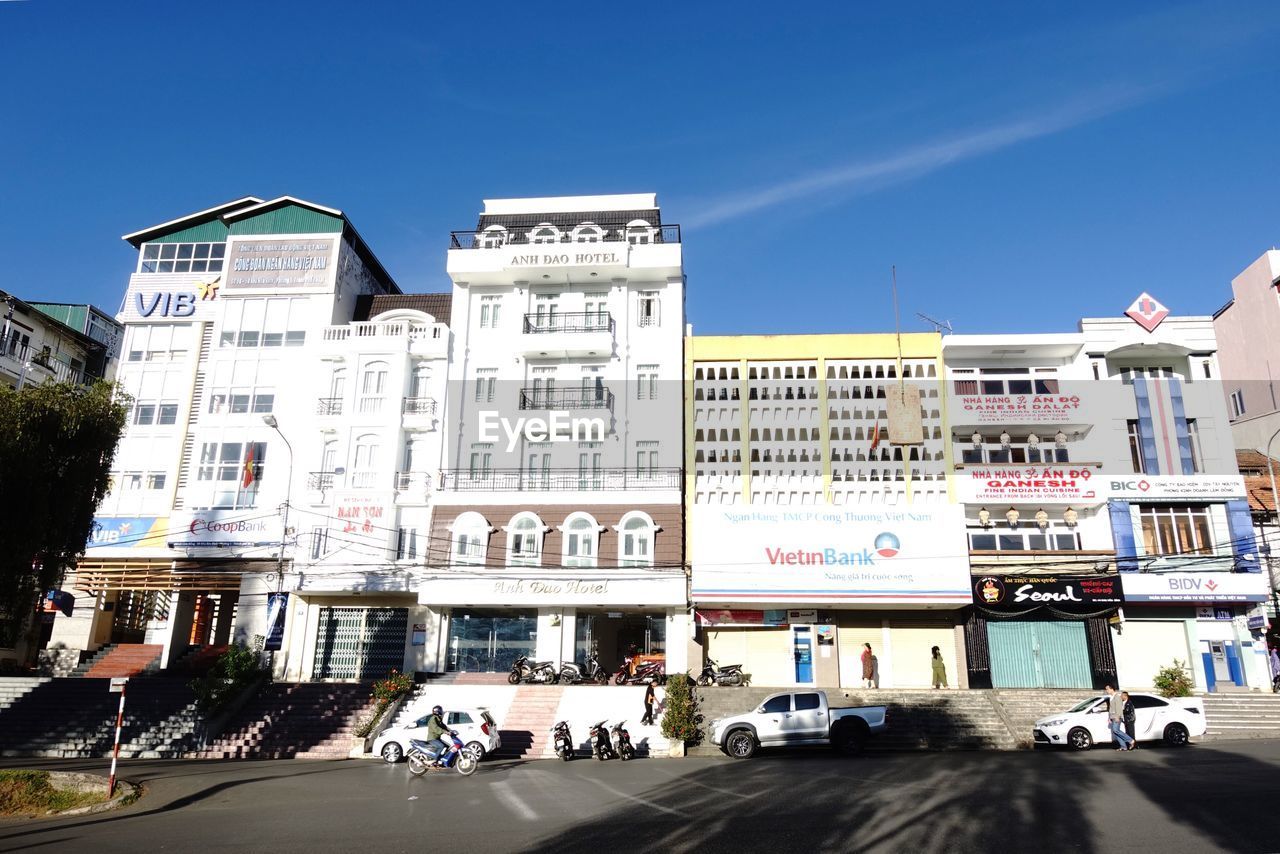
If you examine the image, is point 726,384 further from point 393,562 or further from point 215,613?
point 215,613

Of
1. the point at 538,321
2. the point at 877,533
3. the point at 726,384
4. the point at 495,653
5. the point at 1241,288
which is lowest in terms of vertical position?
the point at 495,653

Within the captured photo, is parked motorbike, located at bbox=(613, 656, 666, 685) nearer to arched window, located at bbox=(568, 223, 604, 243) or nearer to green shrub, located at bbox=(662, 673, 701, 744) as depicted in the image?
green shrub, located at bbox=(662, 673, 701, 744)

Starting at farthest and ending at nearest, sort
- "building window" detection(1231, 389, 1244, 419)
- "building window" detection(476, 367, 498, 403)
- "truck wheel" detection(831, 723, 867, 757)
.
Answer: "building window" detection(1231, 389, 1244, 419) < "building window" detection(476, 367, 498, 403) < "truck wheel" detection(831, 723, 867, 757)

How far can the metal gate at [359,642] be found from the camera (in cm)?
3269

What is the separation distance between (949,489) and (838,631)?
6.80 m

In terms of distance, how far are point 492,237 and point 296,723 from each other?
21115mm

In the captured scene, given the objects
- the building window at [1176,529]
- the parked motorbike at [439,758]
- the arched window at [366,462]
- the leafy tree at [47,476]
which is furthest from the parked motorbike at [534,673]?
the building window at [1176,529]

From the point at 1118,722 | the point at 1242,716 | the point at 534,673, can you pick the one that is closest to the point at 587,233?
the point at 534,673

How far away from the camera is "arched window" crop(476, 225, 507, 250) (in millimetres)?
38000

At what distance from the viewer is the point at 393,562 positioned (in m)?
32.8

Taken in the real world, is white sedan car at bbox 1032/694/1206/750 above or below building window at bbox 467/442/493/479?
below

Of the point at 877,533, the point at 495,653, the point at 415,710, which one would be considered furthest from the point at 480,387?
the point at 877,533

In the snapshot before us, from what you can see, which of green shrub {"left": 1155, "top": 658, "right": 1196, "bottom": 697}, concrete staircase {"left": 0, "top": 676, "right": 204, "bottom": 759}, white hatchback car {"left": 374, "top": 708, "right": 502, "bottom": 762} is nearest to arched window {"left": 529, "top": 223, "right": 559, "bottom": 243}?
white hatchback car {"left": 374, "top": 708, "right": 502, "bottom": 762}

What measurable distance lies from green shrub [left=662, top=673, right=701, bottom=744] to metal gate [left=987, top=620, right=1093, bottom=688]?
13056mm
